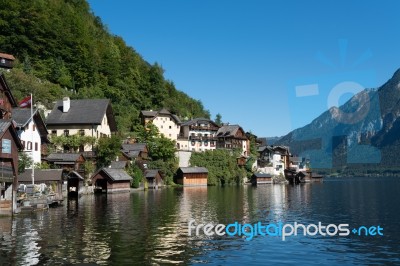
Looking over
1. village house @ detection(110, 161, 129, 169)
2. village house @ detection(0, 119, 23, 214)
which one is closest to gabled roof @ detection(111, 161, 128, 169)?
village house @ detection(110, 161, 129, 169)

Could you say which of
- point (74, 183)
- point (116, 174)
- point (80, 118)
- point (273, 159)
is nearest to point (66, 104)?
point (80, 118)

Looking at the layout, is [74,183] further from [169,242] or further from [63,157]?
[169,242]

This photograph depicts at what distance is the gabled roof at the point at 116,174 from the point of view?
75.4 m

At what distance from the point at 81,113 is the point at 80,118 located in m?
1.49

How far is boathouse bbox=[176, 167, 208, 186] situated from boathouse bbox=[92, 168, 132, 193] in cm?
2903

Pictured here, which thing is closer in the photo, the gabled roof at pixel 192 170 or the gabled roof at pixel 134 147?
the gabled roof at pixel 134 147

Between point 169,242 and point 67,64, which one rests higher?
point 67,64

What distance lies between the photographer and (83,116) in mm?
82688

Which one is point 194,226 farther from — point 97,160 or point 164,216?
point 97,160

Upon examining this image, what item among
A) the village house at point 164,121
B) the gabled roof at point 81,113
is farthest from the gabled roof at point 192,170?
the gabled roof at point 81,113

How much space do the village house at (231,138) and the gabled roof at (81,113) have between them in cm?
5293

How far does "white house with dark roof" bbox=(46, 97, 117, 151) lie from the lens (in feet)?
268

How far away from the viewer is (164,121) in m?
122

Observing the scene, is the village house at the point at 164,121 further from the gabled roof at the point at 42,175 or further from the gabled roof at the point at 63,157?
the gabled roof at the point at 42,175
